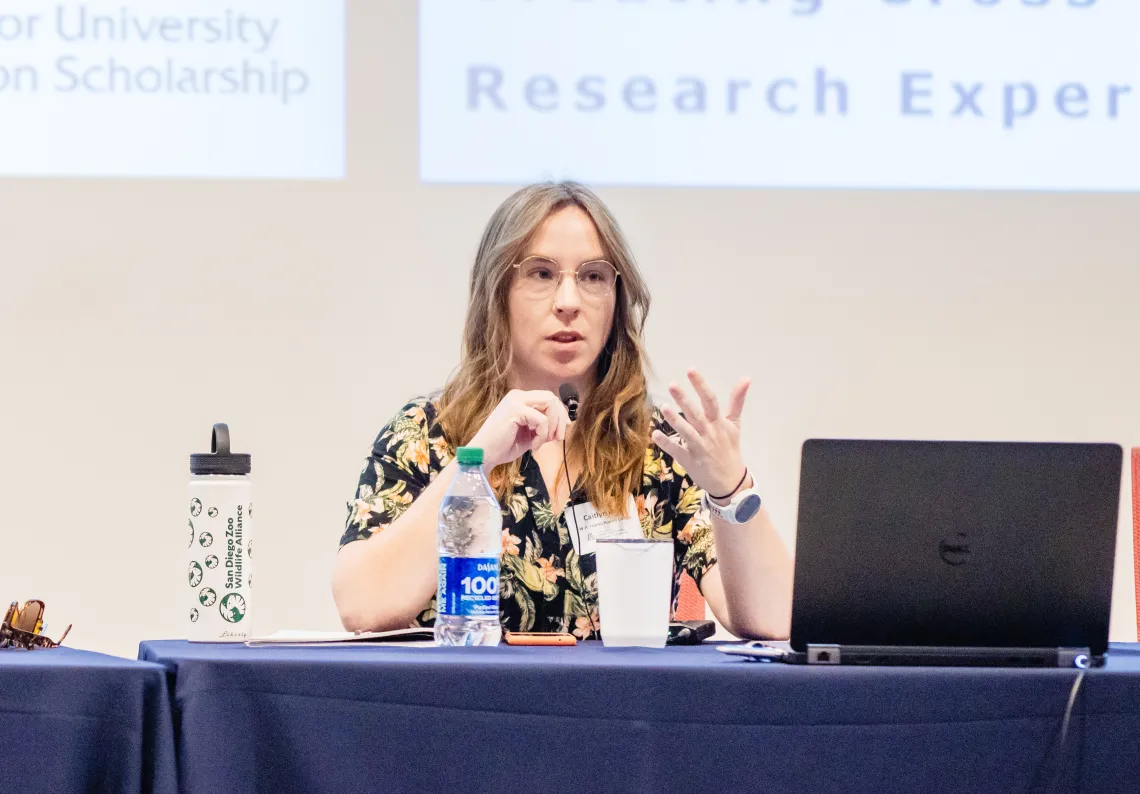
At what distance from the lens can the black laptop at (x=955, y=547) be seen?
1.08 metres

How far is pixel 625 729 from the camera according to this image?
0.99 m

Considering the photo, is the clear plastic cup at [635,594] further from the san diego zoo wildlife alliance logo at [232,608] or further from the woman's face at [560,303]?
the woman's face at [560,303]

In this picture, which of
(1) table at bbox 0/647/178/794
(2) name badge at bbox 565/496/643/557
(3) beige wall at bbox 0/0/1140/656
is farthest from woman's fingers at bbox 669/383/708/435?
(3) beige wall at bbox 0/0/1140/656

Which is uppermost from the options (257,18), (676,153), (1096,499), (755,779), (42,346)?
(257,18)

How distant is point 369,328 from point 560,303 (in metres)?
1.01

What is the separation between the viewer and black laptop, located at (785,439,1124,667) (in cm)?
108

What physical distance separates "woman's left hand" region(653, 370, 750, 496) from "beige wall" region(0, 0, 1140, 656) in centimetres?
136

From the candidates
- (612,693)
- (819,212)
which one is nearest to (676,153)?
(819,212)

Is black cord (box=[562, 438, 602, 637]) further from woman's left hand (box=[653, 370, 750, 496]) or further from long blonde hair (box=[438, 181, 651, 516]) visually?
woman's left hand (box=[653, 370, 750, 496])

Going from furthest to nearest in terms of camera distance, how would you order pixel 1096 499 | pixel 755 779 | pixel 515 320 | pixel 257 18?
1. pixel 257 18
2. pixel 515 320
3. pixel 1096 499
4. pixel 755 779

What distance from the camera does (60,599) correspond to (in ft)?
8.64

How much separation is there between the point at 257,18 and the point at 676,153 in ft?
3.08

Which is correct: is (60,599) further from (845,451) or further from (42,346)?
(845,451)

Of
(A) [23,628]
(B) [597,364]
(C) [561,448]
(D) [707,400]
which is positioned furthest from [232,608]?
(B) [597,364]
